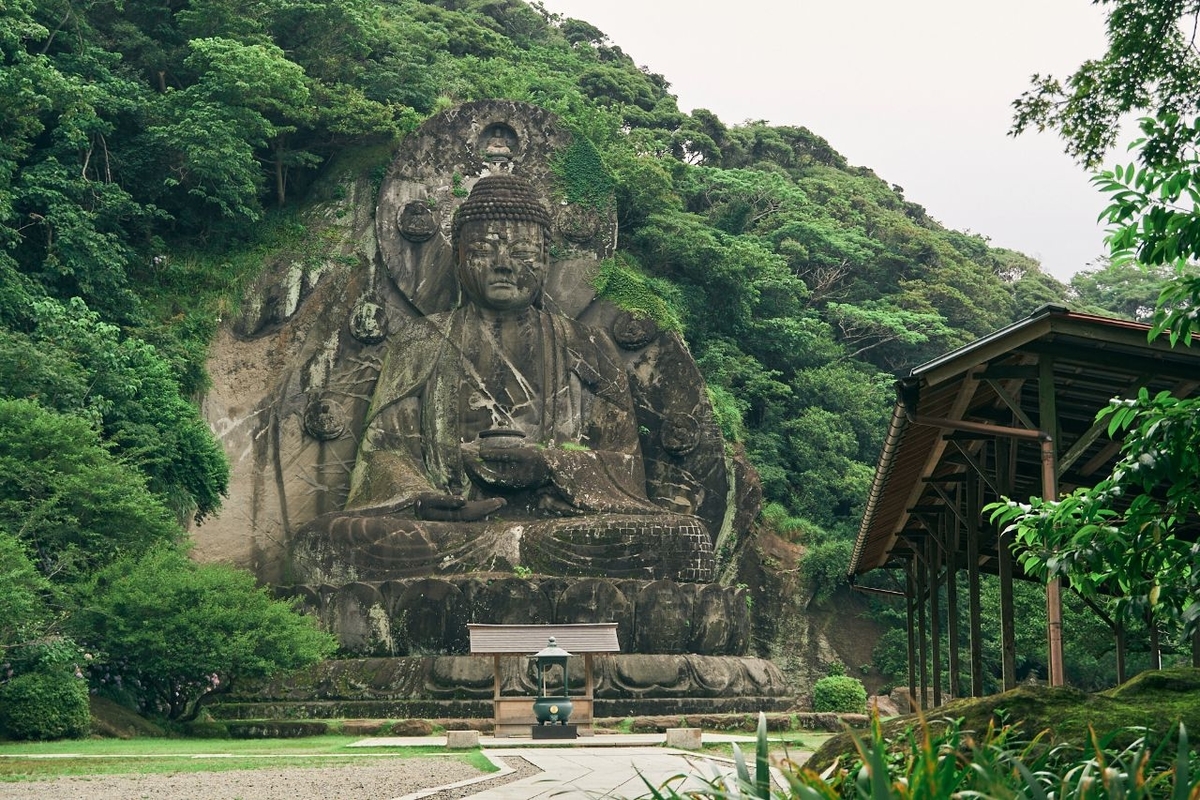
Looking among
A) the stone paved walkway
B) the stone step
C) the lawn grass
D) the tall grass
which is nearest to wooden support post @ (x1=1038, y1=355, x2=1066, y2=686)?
the stone paved walkway

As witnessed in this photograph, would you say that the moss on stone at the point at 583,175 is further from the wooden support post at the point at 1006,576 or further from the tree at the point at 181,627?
the wooden support post at the point at 1006,576

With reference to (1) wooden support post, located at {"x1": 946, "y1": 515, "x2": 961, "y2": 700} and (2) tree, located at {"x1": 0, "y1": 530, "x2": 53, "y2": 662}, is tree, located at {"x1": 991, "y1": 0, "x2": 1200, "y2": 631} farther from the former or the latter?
(2) tree, located at {"x1": 0, "y1": 530, "x2": 53, "y2": 662}

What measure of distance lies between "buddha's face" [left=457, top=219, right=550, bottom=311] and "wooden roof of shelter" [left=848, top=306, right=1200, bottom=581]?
37.9ft

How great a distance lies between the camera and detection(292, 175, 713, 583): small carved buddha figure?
76.4 ft

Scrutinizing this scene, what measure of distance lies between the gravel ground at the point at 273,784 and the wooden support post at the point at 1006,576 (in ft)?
13.5

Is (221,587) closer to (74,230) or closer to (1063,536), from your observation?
(74,230)

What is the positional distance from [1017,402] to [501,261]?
16376 mm

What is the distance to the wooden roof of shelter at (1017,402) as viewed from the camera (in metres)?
9.63

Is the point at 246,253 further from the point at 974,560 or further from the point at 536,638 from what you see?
the point at 974,560

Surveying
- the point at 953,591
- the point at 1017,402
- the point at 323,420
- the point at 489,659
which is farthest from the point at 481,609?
the point at 1017,402

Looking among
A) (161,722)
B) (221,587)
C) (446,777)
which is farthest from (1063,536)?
(161,722)

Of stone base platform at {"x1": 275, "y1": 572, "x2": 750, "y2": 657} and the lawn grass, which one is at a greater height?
stone base platform at {"x1": 275, "y1": 572, "x2": 750, "y2": 657}

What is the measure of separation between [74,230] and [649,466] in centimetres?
1078

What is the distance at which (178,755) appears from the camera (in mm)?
14539
